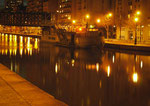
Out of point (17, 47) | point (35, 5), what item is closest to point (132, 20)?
point (17, 47)

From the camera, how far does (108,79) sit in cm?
2216

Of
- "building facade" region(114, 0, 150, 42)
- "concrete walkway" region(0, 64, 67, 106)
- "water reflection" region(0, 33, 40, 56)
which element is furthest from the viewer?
"building facade" region(114, 0, 150, 42)

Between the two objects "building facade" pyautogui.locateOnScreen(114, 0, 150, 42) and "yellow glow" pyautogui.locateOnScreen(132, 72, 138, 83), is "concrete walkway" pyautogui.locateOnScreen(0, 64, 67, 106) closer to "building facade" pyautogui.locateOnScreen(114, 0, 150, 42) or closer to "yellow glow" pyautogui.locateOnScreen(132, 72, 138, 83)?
"yellow glow" pyautogui.locateOnScreen(132, 72, 138, 83)

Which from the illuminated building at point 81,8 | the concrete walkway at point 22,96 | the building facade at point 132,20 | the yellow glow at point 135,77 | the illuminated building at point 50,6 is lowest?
the yellow glow at point 135,77

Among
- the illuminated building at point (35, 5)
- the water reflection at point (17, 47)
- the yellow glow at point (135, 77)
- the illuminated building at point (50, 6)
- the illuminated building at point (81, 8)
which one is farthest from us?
the illuminated building at point (35, 5)

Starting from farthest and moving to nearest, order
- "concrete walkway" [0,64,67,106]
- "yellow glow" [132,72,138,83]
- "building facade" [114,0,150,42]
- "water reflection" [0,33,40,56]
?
"building facade" [114,0,150,42] → "water reflection" [0,33,40,56] → "yellow glow" [132,72,138,83] → "concrete walkway" [0,64,67,106]

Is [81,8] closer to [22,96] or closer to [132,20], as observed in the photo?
[132,20]

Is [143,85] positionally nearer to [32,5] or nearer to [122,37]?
[122,37]

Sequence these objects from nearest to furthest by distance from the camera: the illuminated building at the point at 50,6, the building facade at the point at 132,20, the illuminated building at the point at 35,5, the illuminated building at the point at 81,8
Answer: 1. the building facade at the point at 132,20
2. the illuminated building at the point at 81,8
3. the illuminated building at the point at 50,6
4. the illuminated building at the point at 35,5

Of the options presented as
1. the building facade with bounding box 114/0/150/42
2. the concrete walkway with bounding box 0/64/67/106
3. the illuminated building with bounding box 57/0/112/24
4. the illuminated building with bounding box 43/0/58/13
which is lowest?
the concrete walkway with bounding box 0/64/67/106

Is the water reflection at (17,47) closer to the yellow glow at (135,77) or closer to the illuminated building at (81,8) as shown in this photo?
the yellow glow at (135,77)

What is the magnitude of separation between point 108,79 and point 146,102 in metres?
7.20

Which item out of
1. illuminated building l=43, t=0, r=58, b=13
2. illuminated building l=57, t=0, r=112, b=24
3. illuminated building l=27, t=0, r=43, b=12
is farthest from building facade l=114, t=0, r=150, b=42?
illuminated building l=27, t=0, r=43, b=12

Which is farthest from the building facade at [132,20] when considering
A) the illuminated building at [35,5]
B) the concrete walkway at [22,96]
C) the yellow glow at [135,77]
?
the illuminated building at [35,5]
